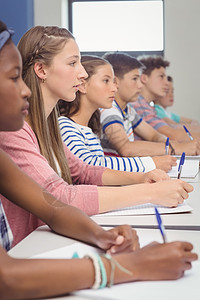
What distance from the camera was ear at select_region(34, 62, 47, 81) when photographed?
1.54 meters

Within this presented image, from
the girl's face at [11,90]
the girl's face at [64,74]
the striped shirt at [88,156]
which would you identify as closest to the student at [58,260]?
the girl's face at [11,90]

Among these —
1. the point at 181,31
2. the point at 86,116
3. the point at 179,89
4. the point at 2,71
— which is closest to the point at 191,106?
the point at 179,89

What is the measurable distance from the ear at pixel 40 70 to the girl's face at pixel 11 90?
719 mm

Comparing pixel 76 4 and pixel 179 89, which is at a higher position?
pixel 76 4

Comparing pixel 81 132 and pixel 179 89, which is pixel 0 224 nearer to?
pixel 81 132

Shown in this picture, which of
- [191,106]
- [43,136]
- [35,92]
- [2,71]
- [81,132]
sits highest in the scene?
[2,71]

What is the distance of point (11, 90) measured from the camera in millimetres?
796

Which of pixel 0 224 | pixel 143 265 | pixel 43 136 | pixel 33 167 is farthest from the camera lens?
pixel 43 136

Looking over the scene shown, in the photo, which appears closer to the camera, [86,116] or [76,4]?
[86,116]

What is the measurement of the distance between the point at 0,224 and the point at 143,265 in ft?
1.18

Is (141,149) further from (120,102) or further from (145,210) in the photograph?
(145,210)

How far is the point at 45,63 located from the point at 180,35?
14.5 feet

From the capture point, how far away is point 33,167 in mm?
1239

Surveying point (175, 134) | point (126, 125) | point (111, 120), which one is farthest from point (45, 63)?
point (175, 134)
